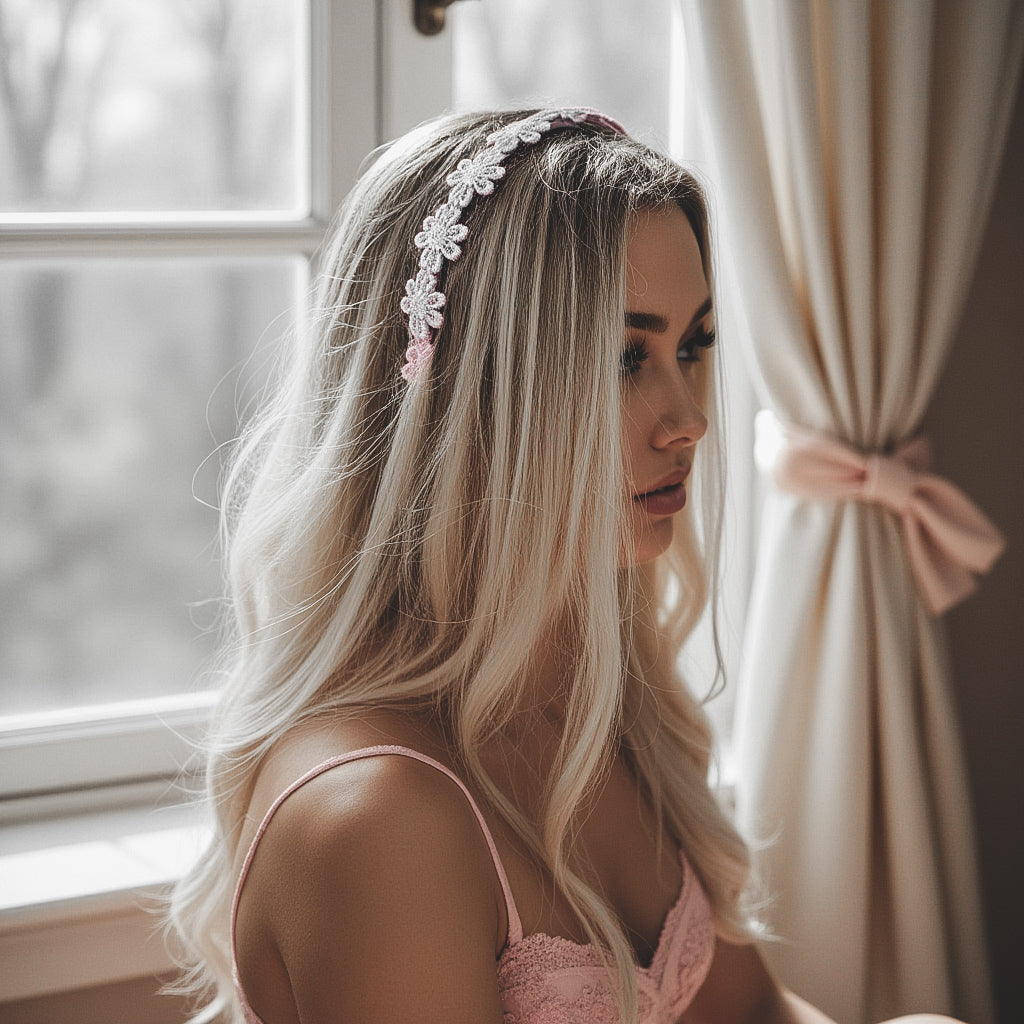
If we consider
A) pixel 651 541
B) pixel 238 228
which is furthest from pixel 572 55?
pixel 651 541

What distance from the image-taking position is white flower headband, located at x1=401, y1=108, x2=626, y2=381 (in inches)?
38.9

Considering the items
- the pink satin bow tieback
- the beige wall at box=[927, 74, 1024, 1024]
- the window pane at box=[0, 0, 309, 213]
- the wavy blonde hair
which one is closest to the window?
the window pane at box=[0, 0, 309, 213]

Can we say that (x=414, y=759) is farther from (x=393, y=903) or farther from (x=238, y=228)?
(x=238, y=228)

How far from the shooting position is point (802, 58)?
1462mm

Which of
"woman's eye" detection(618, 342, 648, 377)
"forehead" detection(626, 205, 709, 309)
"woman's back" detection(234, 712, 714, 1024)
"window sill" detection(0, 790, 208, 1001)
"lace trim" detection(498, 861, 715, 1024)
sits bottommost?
"window sill" detection(0, 790, 208, 1001)

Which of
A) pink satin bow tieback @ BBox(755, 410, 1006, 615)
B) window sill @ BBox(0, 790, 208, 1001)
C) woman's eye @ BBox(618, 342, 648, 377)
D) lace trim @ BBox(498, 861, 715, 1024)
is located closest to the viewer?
lace trim @ BBox(498, 861, 715, 1024)

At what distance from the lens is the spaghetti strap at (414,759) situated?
91cm

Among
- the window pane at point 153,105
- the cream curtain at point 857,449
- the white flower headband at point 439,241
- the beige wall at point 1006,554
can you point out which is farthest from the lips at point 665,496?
the beige wall at point 1006,554

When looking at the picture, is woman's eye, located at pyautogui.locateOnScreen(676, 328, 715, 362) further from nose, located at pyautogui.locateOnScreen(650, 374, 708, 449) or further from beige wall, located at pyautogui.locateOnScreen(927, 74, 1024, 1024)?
beige wall, located at pyautogui.locateOnScreen(927, 74, 1024, 1024)

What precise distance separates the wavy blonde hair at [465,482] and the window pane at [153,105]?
55 centimetres

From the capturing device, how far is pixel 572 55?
5.72ft

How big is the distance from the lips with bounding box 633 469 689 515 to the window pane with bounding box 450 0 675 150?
27.3 inches

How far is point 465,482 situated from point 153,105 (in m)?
0.83

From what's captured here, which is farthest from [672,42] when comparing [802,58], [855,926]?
[855,926]
